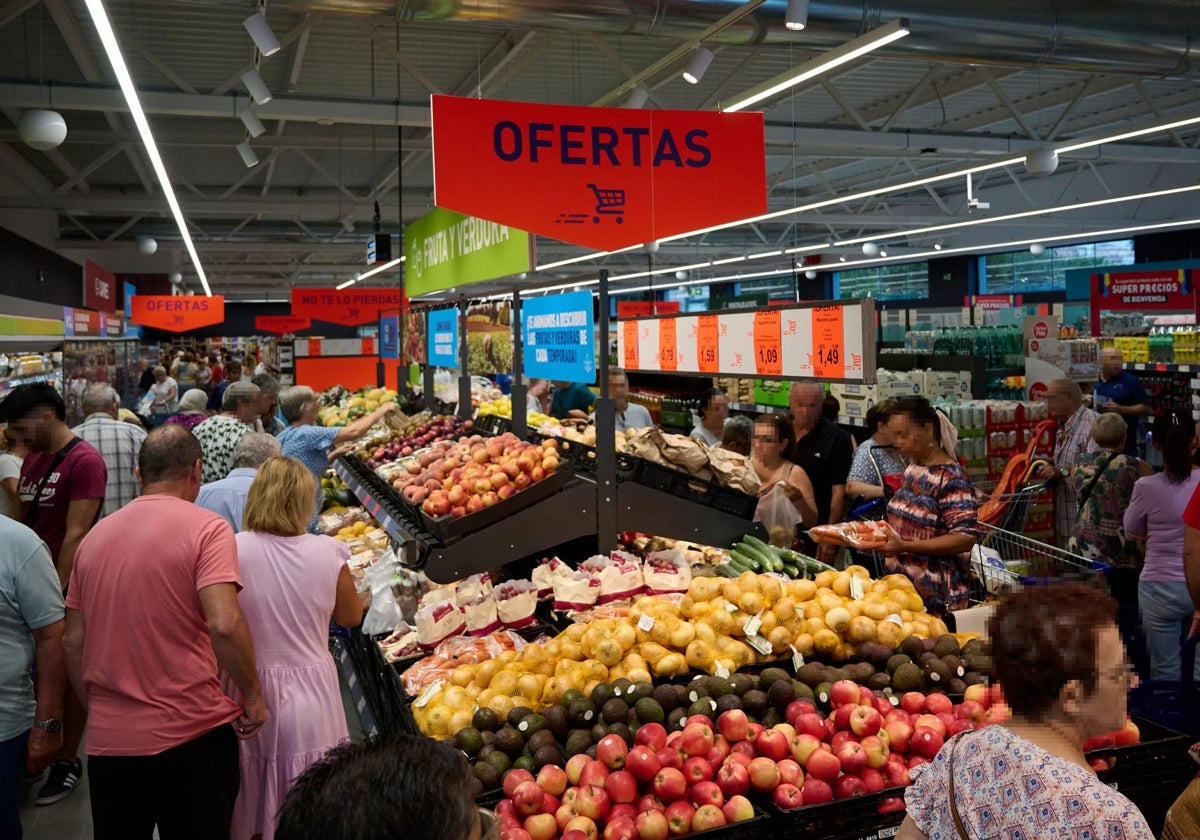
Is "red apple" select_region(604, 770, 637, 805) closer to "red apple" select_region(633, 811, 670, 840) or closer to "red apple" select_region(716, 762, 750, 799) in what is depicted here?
"red apple" select_region(633, 811, 670, 840)

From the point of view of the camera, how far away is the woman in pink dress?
10.5 ft

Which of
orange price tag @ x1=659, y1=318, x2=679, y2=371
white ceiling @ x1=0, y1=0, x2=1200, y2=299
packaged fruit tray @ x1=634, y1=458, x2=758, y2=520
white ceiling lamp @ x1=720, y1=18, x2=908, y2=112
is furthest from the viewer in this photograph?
white ceiling @ x1=0, y1=0, x2=1200, y2=299

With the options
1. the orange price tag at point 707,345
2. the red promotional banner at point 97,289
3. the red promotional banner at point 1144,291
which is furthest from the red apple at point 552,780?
the red promotional banner at point 97,289

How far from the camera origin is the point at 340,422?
32.0 ft

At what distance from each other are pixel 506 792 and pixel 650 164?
3134 millimetres

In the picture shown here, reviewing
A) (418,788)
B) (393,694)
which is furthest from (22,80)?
(418,788)

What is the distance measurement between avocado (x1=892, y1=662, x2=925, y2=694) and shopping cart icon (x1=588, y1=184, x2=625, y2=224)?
8.16ft

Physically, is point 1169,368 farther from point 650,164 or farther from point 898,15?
point 650,164

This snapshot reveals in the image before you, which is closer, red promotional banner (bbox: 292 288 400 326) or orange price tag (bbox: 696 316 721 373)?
orange price tag (bbox: 696 316 721 373)

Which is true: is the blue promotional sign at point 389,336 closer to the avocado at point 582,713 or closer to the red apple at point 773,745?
the avocado at point 582,713

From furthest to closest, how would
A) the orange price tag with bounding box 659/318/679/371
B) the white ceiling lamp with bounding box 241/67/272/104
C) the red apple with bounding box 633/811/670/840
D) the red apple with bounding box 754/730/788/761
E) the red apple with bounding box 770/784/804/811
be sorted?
the white ceiling lamp with bounding box 241/67/272/104 → the orange price tag with bounding box 659/318/679/371 → the red apple with bounding box 754/730/788/761 → the red apple with bounding box 770/784/804/811 → the red apple with bounding box 633/811/670/840

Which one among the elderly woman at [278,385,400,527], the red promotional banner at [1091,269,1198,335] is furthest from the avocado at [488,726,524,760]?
the red promotional banner at [1091,269,1198,335]

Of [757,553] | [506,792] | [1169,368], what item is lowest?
[506,792]

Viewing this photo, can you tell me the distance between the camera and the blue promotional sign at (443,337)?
7.38 metres
